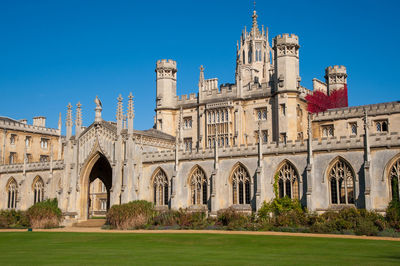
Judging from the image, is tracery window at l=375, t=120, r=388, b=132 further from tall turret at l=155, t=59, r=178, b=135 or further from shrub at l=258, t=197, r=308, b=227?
tall turret at l=155, t=59, r=178, b=135

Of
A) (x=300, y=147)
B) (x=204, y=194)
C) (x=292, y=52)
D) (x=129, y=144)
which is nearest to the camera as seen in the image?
(x=300, y=147)

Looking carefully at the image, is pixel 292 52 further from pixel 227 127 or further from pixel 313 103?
pixel 227 127

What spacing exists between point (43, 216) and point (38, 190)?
36.8 feet

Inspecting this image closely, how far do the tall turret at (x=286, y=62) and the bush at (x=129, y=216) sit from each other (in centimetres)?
1816

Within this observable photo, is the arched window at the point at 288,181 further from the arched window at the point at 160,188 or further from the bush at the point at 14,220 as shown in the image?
the bush at the point at 14,220

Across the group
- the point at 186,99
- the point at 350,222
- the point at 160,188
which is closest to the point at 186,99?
the point at 186,99

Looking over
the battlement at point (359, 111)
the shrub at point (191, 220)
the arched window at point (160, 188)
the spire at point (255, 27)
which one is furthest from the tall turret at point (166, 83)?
the shrub at point (191, 220)

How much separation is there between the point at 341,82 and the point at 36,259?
152 ft

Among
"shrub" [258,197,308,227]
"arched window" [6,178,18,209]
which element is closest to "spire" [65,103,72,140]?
"arched window" [6,178,18,209]

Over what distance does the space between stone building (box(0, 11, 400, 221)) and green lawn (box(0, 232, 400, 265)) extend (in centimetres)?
1034

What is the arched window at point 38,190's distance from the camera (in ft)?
166

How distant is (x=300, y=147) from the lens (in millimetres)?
35406

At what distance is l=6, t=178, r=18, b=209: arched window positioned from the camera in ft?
173

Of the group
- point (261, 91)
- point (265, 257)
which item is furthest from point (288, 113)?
point (265, 257)
